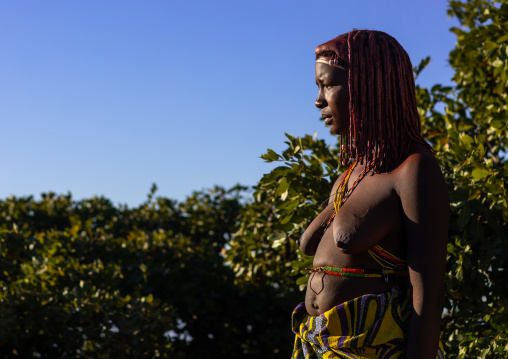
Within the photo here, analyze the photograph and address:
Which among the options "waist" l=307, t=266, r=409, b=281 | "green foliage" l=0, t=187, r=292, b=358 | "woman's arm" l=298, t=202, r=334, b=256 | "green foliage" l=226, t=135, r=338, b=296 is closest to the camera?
"waist" l=307, t=266, r=409, b=281

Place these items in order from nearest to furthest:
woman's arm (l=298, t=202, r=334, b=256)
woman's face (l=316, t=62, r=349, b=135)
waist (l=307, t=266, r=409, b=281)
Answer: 1. waist (l=307, t=266, r=409, b=281)
2. woman's face (l=316, t=62, r=349, b=135)
3. woman's arm (l=298, t=202, r=334, b=256)

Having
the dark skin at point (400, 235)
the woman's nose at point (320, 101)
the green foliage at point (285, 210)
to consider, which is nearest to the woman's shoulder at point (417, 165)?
the dark skin at point (400, 235)

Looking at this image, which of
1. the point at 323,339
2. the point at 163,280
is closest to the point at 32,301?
the point at 163,280

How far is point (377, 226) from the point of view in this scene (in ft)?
7.58

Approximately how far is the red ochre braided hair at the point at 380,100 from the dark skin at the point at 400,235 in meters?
0.05

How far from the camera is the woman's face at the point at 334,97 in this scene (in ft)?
8.26

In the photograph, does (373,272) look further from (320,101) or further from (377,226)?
(320,101)

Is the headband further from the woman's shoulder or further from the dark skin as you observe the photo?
the woman's shoulder

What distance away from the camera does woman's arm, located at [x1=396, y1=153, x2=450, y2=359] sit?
7.34 ft

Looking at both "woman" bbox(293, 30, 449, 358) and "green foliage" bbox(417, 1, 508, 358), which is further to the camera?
"green foliage" bbox(417, 1, 508, 358)

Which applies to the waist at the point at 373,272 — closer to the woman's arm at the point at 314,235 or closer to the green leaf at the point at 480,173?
the woman's arm at the point at 314,235

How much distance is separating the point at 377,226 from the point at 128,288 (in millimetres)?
5498

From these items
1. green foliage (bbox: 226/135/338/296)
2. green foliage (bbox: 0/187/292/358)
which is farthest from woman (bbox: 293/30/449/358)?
green foliage (bbox: 0/187/292/358)

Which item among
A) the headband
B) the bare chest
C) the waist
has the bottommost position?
the waist
